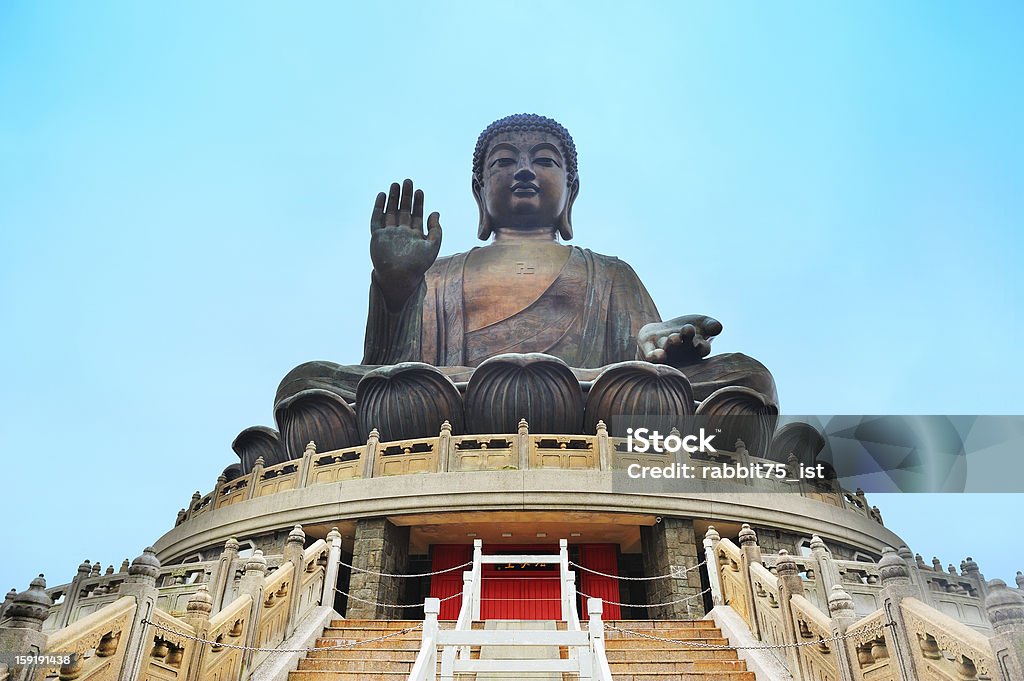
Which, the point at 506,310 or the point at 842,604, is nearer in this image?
the point at 842,604

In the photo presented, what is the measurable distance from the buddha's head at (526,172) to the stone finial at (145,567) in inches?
500

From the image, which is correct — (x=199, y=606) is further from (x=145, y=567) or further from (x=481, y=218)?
(x=481, y=218)

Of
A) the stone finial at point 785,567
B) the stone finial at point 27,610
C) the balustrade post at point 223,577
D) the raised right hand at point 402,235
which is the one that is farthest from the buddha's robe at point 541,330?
the stone finial at point 27,610

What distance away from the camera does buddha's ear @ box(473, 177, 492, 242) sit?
17.2 m

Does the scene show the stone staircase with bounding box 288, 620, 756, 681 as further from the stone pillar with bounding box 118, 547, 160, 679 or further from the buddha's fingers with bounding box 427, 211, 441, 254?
the buddha's fingers with bounding box 427, 211, 441, 254

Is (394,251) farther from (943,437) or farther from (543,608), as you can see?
(943,437)

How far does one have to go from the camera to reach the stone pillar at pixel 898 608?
150 inches

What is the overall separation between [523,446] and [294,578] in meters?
3.94

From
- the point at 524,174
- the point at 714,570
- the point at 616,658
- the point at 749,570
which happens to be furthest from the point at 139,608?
the point at 524,174

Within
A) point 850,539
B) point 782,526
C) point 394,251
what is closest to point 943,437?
point 850,539

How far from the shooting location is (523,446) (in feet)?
31.5

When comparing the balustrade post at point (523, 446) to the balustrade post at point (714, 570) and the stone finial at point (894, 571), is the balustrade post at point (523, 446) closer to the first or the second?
the balustrade post at point (714, 570)

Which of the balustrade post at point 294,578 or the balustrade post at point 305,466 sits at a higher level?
the balustrade post at point 305,466

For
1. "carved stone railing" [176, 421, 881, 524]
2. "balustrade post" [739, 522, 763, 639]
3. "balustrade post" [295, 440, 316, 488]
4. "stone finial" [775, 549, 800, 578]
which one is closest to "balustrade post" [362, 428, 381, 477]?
"carved stone railing" [176, 421, 881, 524]
